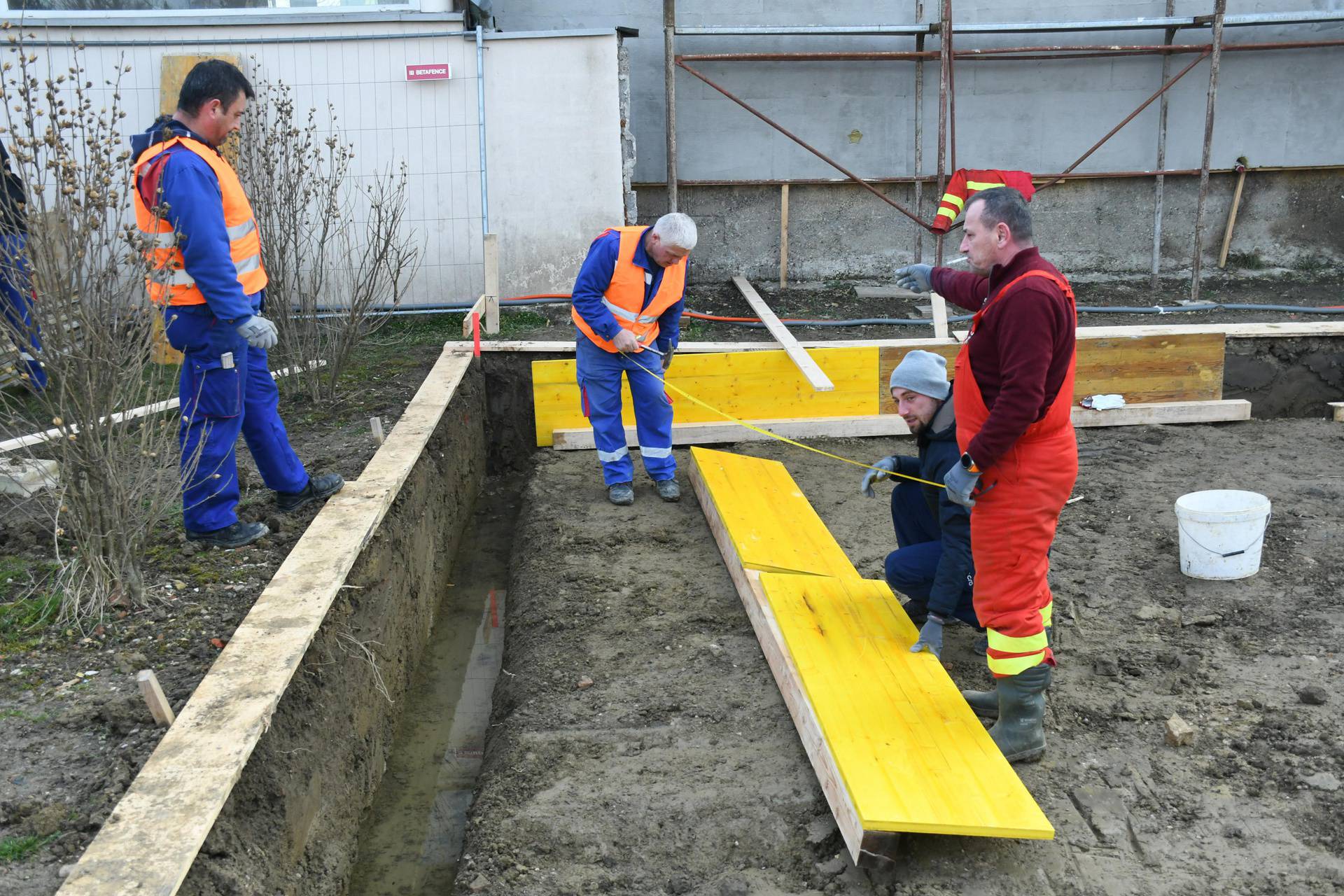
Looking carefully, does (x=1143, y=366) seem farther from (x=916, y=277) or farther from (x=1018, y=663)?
(x=1018, y=663)

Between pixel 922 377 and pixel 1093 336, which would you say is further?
pixel 1093 336

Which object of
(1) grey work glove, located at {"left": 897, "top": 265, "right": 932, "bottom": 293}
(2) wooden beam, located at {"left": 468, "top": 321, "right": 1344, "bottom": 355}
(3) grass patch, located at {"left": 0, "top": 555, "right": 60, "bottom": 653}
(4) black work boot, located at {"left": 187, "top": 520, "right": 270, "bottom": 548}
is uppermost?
(1) grey work glove, located at {"left": 897, "top": 265, "right": 932, "bottom": 293}

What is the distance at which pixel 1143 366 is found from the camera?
744 cm

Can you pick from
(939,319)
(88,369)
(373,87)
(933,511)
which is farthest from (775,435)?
(373,87)

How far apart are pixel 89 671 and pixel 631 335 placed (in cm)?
297

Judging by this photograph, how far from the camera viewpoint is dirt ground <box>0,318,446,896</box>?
2.90 metres

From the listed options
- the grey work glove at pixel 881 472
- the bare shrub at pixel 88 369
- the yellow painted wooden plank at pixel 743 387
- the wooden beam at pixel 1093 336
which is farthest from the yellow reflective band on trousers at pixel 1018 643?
the wooden beam at pixel 1093 336

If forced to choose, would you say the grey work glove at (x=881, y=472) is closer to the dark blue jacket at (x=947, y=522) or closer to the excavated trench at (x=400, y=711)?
the dark blue jacket at (x=947, y=522)

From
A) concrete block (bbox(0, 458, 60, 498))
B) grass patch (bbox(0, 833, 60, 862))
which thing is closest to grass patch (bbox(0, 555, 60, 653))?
concrete block (bbox(0, 458, 60, 498))

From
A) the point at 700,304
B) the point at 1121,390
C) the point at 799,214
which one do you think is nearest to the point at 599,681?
the point at 1121,390

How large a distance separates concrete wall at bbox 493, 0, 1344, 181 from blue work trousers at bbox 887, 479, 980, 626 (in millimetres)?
7031

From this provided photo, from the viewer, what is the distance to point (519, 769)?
149 inches

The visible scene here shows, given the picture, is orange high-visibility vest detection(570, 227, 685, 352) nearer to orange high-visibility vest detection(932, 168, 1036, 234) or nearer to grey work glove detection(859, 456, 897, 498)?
grey work glove detection(859, 456, 897, 498)

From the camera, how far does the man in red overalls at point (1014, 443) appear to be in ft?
10.8
